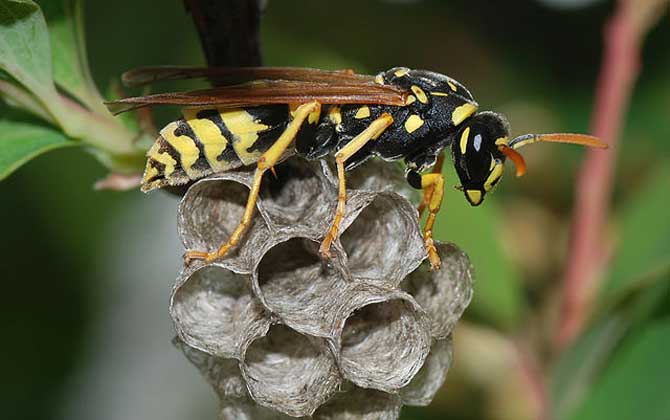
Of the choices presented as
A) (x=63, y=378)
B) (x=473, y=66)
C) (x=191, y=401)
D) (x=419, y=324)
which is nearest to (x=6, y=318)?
(x=63, y=378)

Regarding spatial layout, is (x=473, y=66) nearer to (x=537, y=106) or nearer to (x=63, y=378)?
(x=537, y=106)

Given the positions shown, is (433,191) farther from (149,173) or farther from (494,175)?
(149,173)

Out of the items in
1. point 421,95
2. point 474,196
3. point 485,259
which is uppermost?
point 421,95

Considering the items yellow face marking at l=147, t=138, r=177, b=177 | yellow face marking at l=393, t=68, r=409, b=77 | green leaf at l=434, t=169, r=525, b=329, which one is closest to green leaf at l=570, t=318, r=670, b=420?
green leaf at l=434, t=169, r=525, b=329

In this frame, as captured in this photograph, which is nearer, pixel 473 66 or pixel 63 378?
pixel 473 66

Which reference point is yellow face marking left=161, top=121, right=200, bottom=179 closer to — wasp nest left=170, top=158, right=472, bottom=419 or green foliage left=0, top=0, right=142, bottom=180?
wasp nest left=170, top=158, right=472, bottom=419

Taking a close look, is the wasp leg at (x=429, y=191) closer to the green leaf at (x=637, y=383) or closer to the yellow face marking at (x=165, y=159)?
the yellow face marking at (x=165, y=159)

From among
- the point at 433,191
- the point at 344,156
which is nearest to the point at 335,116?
the point at 344,156
